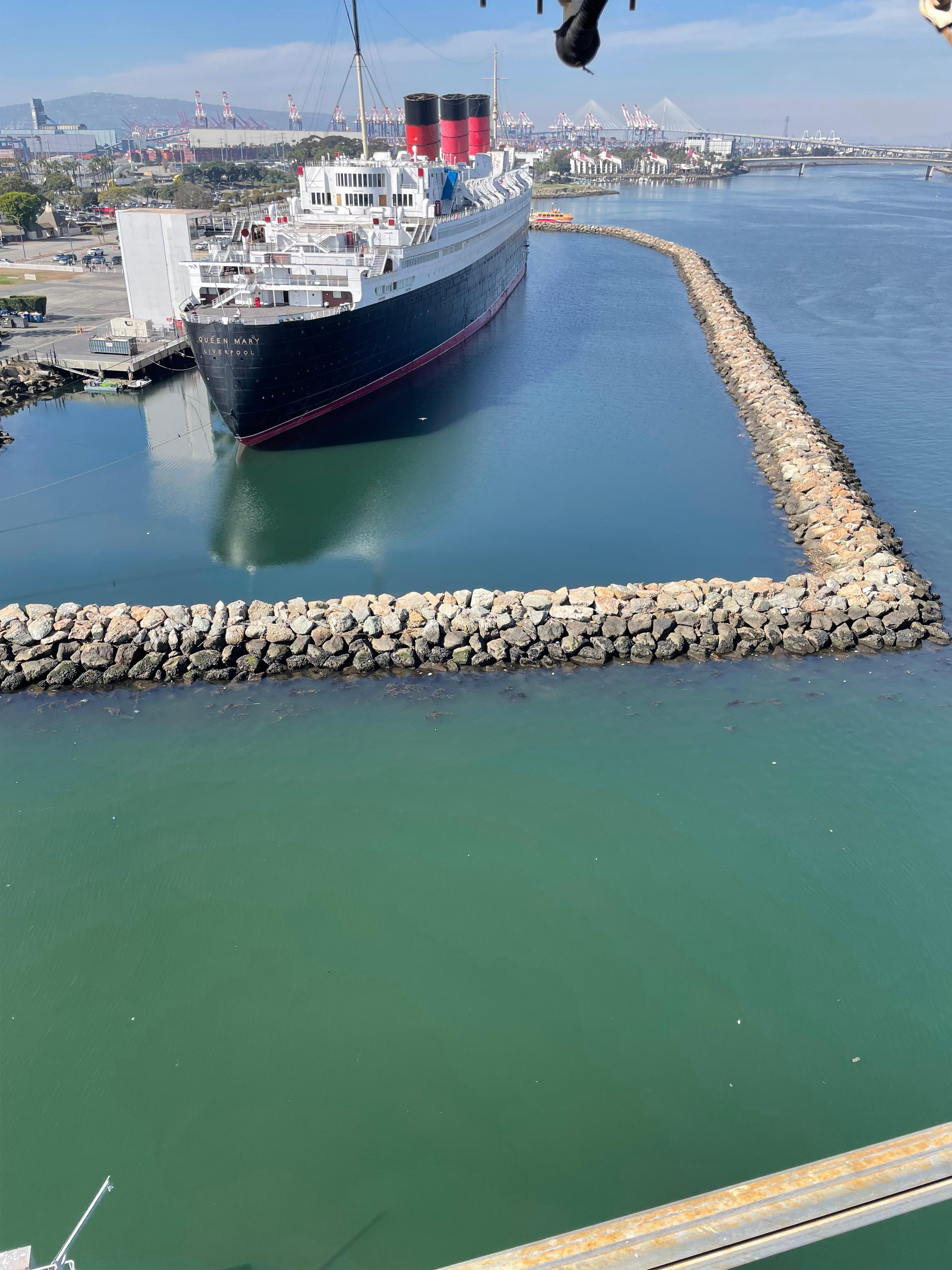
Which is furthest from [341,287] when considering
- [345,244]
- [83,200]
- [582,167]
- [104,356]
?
[582,167]

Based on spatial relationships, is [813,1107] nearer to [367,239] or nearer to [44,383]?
[367,239]

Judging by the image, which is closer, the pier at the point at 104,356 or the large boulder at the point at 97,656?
the large boulder at the point at 97,656

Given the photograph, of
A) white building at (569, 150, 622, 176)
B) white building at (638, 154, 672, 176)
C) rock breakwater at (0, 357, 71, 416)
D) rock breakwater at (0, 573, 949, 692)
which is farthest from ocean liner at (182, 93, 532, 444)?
white building at (638, 154, 672, 176)

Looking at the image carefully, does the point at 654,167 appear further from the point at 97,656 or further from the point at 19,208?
the point at 97,656

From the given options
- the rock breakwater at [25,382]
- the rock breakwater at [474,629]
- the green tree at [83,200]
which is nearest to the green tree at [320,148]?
the green tree at [83,200]

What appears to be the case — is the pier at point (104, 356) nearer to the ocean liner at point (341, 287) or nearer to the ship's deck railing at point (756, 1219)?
the ocean liner at point (341, 287)

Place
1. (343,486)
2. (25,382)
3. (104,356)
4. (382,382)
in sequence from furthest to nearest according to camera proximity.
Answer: (104,356)
(382,382)
(25,382)
(343,486)

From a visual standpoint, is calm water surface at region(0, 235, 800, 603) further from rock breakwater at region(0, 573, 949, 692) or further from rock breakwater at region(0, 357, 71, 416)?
rock breakwater at region(0, 573, 949, 692)
